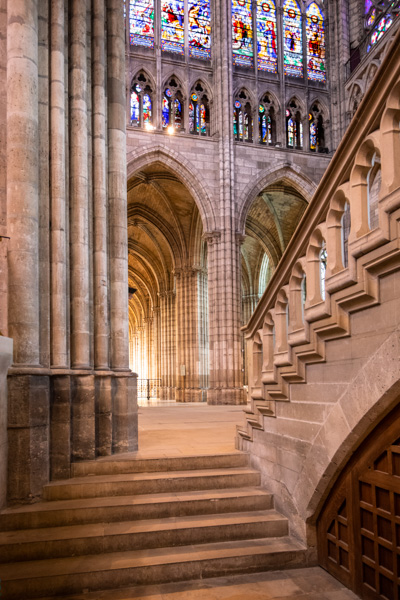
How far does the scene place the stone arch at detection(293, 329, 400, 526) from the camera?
147 inches

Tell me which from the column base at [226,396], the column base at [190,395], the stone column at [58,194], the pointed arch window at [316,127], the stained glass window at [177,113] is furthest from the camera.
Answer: the column base at [190,395]

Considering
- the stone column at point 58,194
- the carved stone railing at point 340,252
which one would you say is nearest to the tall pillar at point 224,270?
the stone column at point 58,194

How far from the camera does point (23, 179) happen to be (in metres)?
5.70

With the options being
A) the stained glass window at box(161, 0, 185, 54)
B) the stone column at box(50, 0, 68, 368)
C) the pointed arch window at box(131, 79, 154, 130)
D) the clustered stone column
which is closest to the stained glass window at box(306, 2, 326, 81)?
the stained glass window at box(161, 0, 185, 54)

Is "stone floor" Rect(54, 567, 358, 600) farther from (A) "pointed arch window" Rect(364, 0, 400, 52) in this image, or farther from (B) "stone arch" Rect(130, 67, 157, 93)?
(A) "pointed arch window" Rect(364, 0, 400, 52)

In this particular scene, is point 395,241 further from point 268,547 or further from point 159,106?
point 159,106

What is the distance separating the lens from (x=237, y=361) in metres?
20.8

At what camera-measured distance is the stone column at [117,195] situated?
695 cm

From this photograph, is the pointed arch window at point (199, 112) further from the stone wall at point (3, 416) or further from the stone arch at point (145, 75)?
the stone wall at point (3, 416)

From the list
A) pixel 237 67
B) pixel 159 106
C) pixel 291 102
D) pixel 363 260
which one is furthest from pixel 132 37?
pixel 363 260

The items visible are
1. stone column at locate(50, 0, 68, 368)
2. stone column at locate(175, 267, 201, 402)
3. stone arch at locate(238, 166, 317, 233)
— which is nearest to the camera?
stone column at locate(50, 0, 68, 368)

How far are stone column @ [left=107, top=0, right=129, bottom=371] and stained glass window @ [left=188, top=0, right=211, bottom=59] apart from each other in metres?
15.5

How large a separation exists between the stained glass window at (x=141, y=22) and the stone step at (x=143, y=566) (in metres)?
20.4

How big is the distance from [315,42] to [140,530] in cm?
2364
